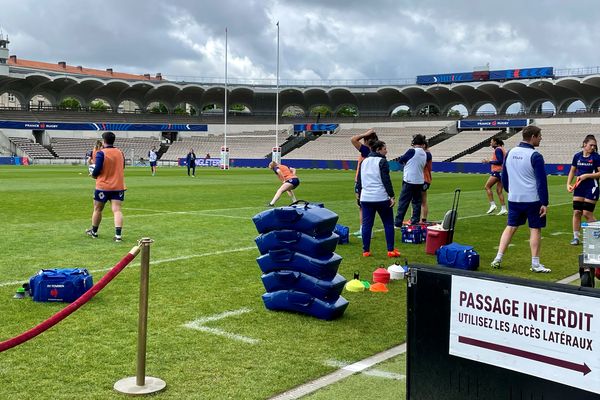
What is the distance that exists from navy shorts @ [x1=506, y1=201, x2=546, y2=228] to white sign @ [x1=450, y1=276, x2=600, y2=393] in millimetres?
5614

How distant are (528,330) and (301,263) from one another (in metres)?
3.24

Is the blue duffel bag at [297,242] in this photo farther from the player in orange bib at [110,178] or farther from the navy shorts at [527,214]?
the player in orange bib at [110,178]

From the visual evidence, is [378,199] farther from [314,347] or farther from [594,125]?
[594,125]

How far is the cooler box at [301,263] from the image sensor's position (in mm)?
6210

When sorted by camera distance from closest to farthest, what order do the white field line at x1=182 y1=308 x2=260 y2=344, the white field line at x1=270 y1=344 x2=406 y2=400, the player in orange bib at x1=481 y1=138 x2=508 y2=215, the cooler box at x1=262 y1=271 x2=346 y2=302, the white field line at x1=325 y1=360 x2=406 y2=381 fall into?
the white field line at x1=270 y1=344 x2=406 y2=400 < the white field line at x1=325 y1=360 x2=406 y2=381 < the white field line at x1=182 y1=308 x2=260 y2=344 < the cooler box at x1=262 y1=271 x2=346 y2=302 < the player in orange bib at x1=481 y1=138 x2=508 y2=215

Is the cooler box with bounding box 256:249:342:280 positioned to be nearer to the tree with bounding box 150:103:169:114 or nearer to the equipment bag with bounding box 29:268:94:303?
the equipment bag with bounding box 29:268:94:303

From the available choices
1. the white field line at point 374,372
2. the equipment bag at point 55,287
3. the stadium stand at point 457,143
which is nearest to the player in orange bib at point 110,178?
the equipment bag at point 55,287

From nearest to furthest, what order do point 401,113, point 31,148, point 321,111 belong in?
point 31,148, point 401,113, point 321,111

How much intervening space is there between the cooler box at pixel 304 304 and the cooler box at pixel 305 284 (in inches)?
1.9

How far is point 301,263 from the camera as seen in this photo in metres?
6.30

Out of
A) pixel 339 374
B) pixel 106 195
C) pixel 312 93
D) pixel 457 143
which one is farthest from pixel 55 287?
pixel 312 93

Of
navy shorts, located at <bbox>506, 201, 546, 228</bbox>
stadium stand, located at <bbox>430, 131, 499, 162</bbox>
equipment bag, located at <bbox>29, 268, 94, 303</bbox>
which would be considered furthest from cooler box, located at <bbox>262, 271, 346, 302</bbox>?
stadium stand, located at <bbox>430, 131, 499, 162</bbox>

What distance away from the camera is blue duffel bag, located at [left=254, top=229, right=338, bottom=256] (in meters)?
6.23

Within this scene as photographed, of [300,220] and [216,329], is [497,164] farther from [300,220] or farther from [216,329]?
[216,329]
